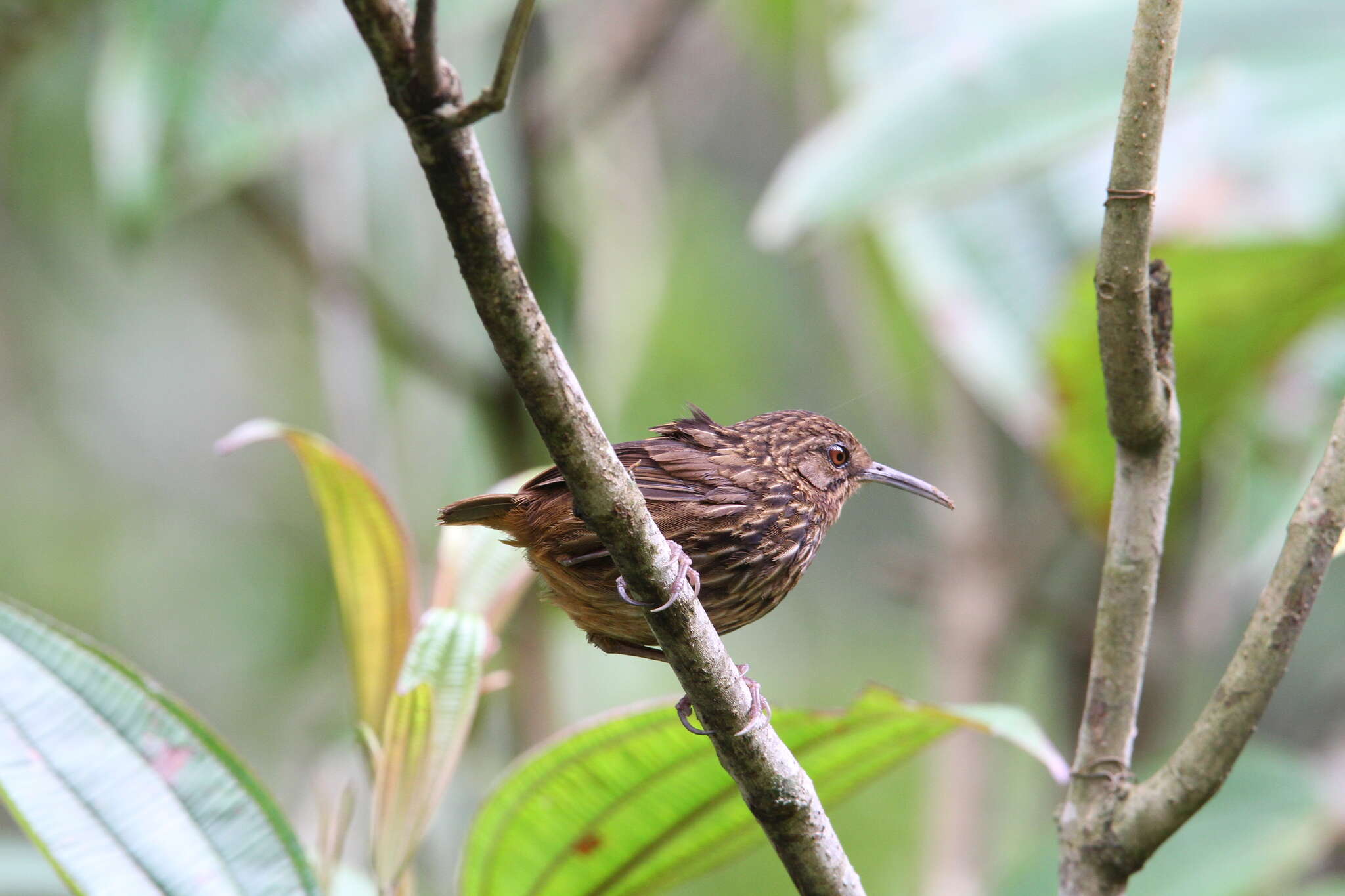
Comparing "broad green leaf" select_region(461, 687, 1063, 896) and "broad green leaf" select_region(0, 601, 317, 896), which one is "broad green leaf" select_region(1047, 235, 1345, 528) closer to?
"broad green leaf" select_region(461, 687, 1063, 896)

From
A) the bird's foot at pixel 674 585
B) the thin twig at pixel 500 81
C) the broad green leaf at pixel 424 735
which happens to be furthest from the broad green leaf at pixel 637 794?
the thin twig at pixel 500 81

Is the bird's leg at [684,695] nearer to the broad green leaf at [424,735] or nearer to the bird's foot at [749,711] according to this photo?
the bird's foot at [749,711]

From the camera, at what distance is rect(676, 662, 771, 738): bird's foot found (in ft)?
5.70

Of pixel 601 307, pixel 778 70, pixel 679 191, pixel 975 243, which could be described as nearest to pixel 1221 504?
pixel 975 243

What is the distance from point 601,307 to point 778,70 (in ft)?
6.40

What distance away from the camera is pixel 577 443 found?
146 cm

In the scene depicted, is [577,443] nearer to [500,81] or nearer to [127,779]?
[500,81]

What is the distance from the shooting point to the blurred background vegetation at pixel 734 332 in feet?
11.6

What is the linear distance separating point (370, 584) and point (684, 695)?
0.59 m

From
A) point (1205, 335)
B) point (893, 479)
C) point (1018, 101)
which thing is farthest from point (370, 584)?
point (1205, 335)

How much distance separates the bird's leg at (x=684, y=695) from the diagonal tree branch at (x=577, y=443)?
19mm

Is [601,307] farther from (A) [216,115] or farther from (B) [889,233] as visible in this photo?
(A) [216,115]

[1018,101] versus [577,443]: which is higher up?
[1018,101]

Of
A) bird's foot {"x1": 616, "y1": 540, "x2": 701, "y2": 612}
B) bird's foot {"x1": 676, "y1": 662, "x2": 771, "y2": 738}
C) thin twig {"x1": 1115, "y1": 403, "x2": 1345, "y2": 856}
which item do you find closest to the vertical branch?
thin twig {"x1": 1115, "y1": 403, "x2": 1345, "y2": 856}
